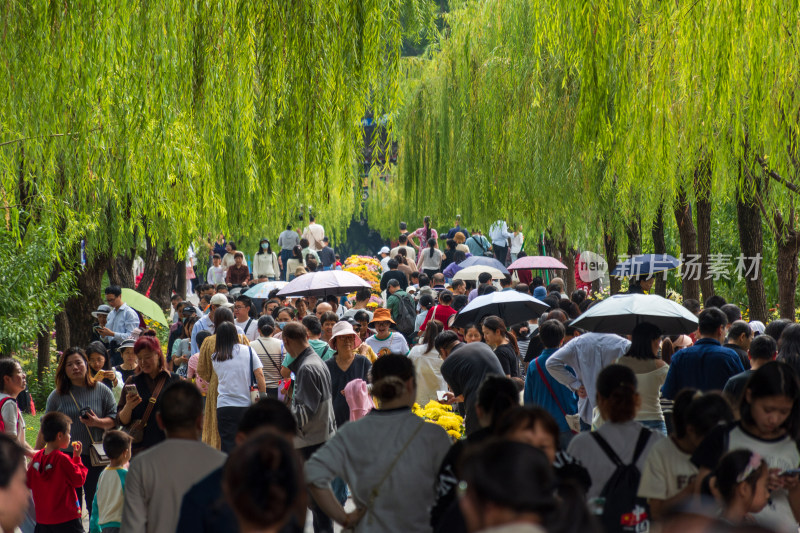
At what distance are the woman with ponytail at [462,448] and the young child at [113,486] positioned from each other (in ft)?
10.4

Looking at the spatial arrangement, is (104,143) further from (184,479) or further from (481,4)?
(481,4)

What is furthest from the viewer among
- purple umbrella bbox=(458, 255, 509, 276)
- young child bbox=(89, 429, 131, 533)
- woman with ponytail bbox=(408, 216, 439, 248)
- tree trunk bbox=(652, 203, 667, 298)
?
woman with ponytail bbox=(408, 216, 439, 248)

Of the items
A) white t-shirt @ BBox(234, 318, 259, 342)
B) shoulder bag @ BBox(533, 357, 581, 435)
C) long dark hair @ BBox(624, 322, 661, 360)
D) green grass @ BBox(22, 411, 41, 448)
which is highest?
long dark hair @ BBox(624, 322, 661, 360)

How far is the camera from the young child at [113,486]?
23.0 feet

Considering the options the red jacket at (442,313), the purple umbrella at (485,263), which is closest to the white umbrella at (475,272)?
the purple umbrella at (485,263)

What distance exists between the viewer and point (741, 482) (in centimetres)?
436

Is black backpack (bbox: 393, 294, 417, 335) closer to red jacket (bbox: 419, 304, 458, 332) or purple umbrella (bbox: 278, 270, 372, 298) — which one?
purple umbrella (bbox: 278, 270, 372, 298)

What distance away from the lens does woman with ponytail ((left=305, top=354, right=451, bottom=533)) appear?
483cm

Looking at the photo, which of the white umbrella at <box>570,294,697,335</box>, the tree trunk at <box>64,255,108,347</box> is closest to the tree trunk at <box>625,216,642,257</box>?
the white umbrella at <box>570,294,697,335</box>

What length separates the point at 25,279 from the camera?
479 inches

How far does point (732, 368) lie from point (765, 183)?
5.41 m

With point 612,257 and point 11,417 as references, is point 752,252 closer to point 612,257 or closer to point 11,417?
point 612,257

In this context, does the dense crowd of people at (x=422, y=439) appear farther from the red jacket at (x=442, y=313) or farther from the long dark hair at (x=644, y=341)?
the red jacket at (x=442, y=313)

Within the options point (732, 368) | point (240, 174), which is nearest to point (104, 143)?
point (240, 174)
